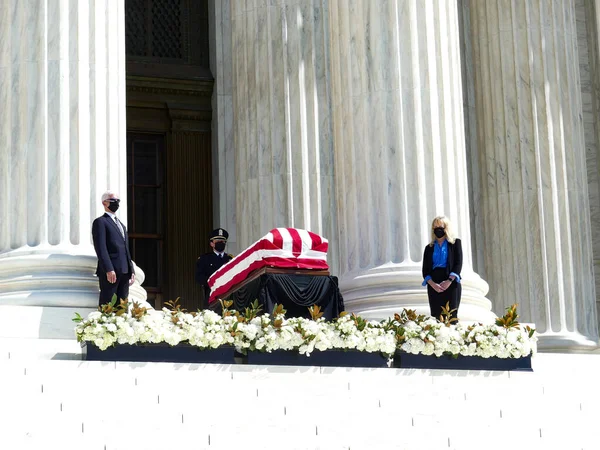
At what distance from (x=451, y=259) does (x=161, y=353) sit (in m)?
6.20

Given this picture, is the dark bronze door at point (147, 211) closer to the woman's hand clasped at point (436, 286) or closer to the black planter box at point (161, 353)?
the woman's hand clasped at point (436, 286)

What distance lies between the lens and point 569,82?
33.4 metres

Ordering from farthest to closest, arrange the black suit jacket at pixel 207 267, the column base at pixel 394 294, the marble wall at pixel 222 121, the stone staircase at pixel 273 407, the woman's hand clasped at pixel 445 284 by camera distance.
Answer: the marble wall at pixel 222 121 < the black suit jacket at pixel 207 267 < the column base at pixel 394 294 < the woman's hand clasped at pixel 445 284 < the stone staircase at pixel 273 407

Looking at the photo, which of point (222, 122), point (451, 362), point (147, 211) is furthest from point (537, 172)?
point (451, 362)

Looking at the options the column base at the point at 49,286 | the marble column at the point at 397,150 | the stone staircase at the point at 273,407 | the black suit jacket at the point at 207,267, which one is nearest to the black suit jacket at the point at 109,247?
the column base at the point at 49,286

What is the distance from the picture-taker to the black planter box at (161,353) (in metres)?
19.5

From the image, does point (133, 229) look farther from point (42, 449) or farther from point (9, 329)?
point (42, 449)

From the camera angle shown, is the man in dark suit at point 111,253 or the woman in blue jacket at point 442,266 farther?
the woman in blue jacket at point 442,266

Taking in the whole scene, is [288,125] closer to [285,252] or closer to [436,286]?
[285,252]

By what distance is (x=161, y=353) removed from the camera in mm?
19781

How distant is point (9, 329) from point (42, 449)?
6124 millimetres

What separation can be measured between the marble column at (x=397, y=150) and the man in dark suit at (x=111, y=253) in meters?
5.31

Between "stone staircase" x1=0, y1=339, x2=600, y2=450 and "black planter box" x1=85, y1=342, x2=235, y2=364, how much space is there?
32cm

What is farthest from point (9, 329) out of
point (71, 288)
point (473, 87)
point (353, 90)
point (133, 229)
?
point (473, 87)
